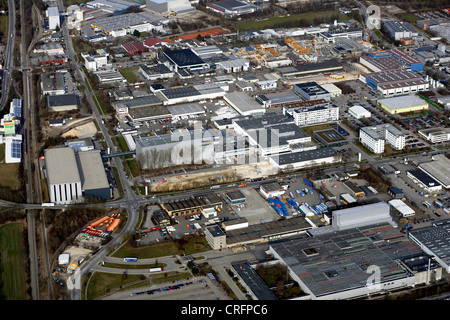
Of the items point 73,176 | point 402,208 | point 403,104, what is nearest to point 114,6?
point 403,104

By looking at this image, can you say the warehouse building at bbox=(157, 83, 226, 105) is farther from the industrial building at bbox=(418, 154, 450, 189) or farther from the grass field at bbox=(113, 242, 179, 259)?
the grass field at bbox=(113, 242, 179, 259)

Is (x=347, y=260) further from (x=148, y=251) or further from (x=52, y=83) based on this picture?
(x=52, y=83)

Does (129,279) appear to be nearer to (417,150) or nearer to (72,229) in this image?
(72,229)

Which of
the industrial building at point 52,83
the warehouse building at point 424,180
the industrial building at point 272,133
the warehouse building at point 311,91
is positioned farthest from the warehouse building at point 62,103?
the warehouse building at point 424,180

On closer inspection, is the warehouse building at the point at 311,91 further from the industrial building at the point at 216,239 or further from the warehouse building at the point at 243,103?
the industrial building at the point at 216,239

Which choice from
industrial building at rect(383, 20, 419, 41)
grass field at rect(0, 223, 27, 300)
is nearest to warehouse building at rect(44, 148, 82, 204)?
grass field at rect(0, 223, 27, 300)

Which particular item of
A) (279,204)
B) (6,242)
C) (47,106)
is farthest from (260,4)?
(6,242)
